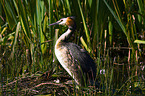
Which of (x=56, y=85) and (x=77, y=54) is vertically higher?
(x=77, y=54)

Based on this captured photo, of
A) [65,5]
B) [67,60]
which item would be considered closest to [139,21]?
[65,5]

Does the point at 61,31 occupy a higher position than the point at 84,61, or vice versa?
the point at 61,31

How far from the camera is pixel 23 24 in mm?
3867

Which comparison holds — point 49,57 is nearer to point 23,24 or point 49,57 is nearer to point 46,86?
point 23,24

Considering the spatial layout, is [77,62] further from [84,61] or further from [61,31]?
[61,31]

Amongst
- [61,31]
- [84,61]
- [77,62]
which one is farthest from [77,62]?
[61,31]

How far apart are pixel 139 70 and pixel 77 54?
3.75ft

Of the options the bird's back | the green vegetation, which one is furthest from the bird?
the green vegetation

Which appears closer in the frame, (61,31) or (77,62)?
(77,62)

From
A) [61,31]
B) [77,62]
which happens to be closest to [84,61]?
[77,62]

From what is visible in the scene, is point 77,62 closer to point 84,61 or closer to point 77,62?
point 77,62

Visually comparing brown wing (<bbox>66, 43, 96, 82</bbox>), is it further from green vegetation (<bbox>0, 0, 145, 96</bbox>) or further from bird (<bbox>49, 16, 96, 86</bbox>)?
green vegetation (<bbox>0, 0, 145, 96</bbox>)

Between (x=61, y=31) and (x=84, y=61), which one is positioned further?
(x=61, y=31)

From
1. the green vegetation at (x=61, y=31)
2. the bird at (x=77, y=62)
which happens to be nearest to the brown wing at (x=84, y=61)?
the bird at (x=77, y=62)
